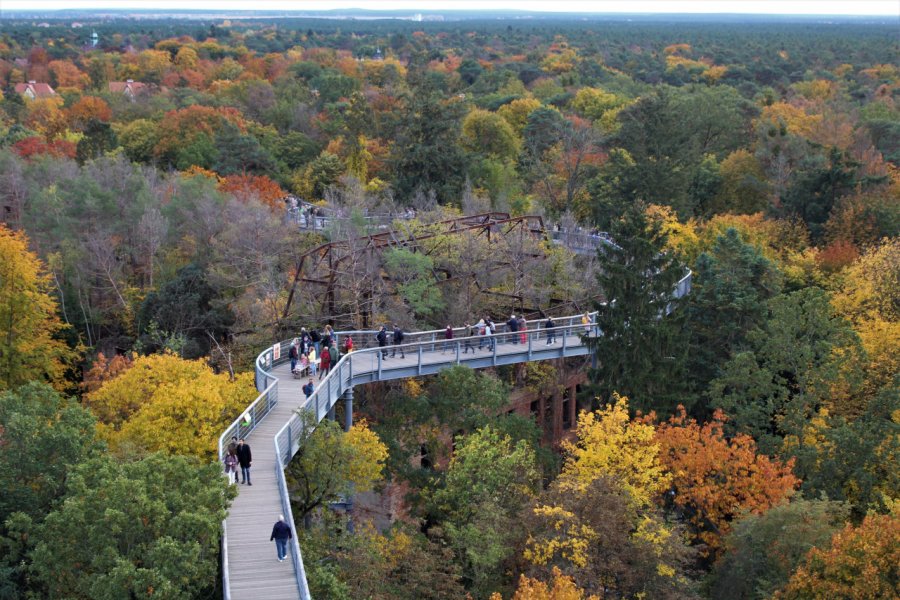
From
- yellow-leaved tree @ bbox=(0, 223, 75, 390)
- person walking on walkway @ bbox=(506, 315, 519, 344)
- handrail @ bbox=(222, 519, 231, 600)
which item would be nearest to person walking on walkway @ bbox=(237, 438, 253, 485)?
handrail @ bbox=(222, 519, 231, 600)

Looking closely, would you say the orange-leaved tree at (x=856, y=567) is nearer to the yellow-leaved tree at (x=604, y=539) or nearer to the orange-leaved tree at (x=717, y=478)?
the yellow-leaved tree at (x=604, y=539)

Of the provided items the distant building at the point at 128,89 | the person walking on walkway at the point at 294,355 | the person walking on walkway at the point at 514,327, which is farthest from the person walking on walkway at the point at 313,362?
the distant building at the point at 128,89

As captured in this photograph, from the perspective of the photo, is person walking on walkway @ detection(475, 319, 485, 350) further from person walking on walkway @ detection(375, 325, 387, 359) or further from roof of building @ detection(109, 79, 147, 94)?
roof of building @ detection(109, 79, 147, 94)

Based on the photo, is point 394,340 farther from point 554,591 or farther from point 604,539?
point 554,591

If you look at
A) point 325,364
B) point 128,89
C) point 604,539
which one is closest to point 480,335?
point 325,364

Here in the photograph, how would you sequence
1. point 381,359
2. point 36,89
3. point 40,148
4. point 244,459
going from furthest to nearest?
1. point 36,89
2. point 40,148
3. point 381,359
4. point 244,459

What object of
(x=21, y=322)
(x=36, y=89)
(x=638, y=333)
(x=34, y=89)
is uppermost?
(x=638, y=333)
